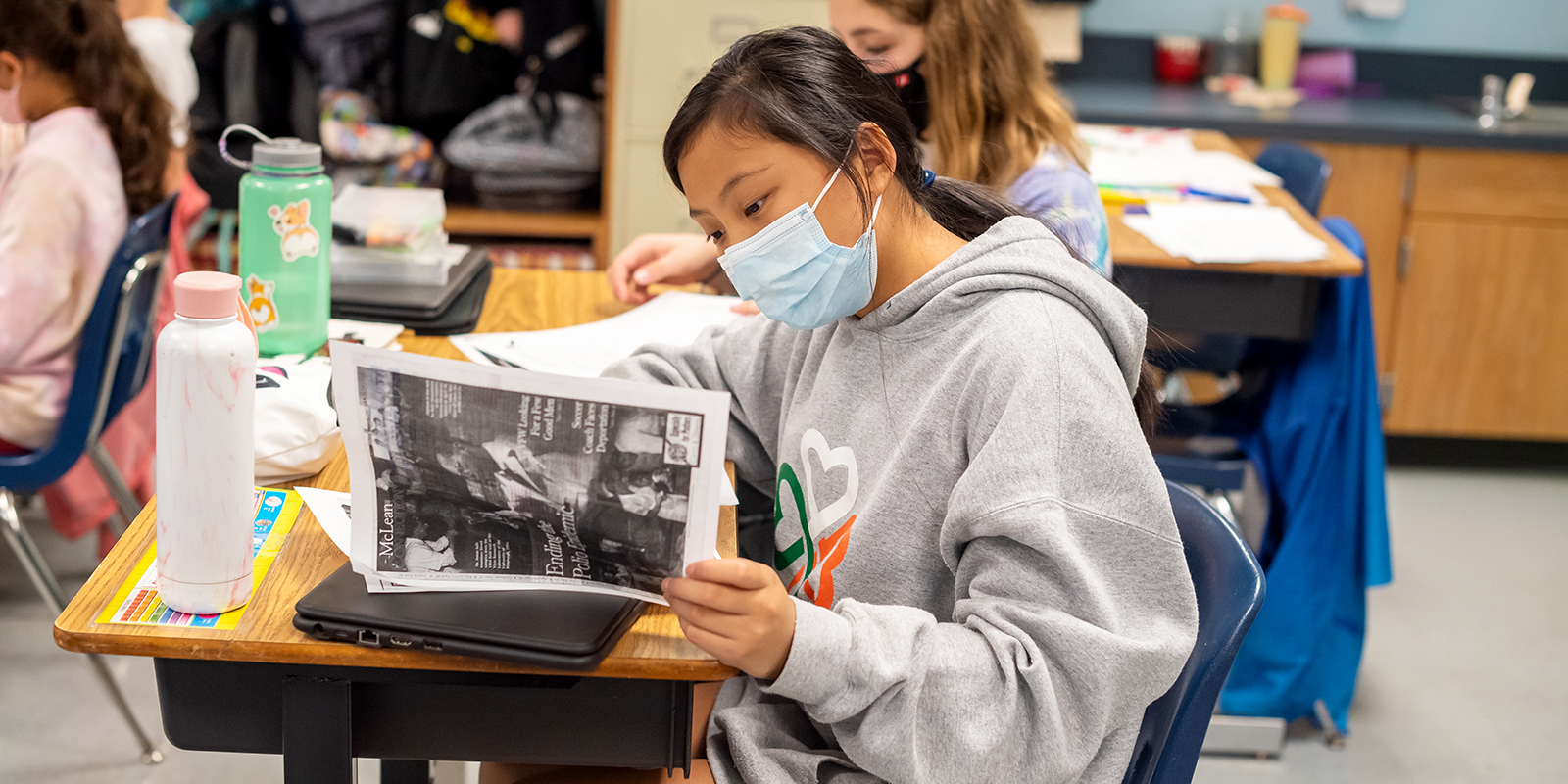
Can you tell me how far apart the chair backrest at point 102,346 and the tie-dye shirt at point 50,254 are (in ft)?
0.14

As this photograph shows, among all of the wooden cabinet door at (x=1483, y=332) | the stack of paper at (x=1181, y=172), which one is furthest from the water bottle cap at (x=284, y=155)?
the wooden cabinet door at (x=1483, y=332)

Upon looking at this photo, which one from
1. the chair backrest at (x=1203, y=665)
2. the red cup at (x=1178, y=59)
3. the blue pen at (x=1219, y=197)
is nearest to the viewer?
the chair backrest at (x=1203, y=665)

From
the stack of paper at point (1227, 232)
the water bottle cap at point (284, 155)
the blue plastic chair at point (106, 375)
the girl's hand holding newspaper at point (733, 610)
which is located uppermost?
the water bottle cap at point (284, 155)

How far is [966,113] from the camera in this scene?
1.69 m

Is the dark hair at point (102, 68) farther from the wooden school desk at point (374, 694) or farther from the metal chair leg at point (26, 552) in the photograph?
the wooden school desk at point (374, 694)

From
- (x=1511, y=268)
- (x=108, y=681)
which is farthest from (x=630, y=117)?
(x=1511, y=268)

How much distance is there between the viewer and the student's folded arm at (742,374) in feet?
4.16

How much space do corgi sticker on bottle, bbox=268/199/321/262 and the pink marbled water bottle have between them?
1.77ft

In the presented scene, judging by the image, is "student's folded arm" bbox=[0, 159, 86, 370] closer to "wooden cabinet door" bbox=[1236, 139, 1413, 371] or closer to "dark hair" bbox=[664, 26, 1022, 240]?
"dark hair" bbox=[664, 26, 1022, 240]

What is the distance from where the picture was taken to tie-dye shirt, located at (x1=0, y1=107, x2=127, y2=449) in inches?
74.3

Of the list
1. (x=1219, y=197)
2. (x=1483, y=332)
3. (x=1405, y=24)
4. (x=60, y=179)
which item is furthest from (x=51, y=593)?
(x=1405, y=24)

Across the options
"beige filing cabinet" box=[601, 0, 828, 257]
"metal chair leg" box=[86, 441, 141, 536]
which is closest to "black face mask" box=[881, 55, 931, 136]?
"metal chair leg" box=[86, 441, 141, 536]

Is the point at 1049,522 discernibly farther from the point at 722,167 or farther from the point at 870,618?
the point at 722,167

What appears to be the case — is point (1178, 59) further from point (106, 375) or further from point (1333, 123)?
point (106, 375)
